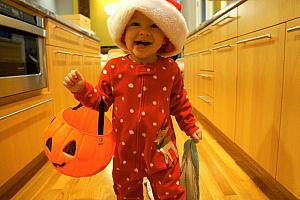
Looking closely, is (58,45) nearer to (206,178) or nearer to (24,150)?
(24,150)

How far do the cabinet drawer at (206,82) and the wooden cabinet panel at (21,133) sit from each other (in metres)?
1.20

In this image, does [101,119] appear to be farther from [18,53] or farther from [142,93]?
[18,53]

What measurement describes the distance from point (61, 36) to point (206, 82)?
119 centimetres

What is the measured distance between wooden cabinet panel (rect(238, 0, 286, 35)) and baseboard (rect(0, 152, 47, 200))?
1260mm

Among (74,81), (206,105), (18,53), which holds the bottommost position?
(206,105)

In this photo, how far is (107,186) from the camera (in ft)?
4.11

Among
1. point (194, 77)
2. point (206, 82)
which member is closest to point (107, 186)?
point (206, 82)

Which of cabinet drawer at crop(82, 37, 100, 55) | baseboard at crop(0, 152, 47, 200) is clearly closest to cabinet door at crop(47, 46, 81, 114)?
baseboard at crop(0, 152, 47, 200)

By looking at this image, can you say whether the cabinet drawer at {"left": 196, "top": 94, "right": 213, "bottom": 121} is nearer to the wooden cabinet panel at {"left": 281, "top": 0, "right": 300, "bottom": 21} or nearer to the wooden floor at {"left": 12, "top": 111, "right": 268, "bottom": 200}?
the wooden floor at {"left": 12, "top": 111, "right": 268, "bottom": 200}

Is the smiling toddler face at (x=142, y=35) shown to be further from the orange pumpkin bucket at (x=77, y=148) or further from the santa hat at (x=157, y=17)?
the orange pumpkin bucket at (x=77, y=148)

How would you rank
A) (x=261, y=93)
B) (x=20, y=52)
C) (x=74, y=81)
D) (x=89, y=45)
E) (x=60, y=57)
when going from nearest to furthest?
(x=74, y=81), (x=261, y=93), (x=20, y=52), (x=60, y=57), (x=89, y=45)

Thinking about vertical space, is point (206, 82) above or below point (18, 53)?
below

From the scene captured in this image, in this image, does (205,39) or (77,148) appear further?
(205,39)

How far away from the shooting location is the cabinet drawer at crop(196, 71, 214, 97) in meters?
2.04
